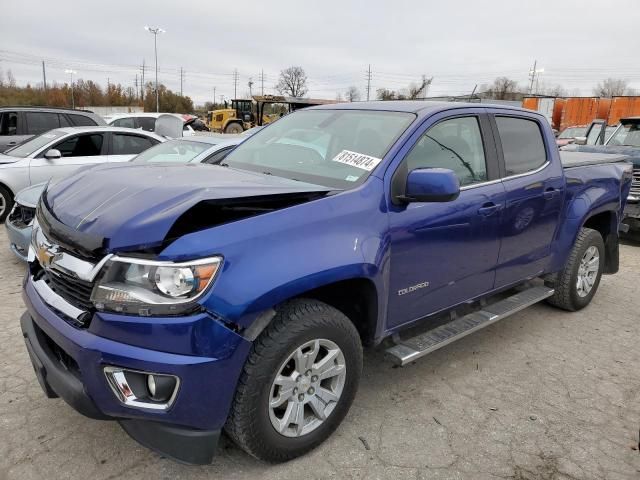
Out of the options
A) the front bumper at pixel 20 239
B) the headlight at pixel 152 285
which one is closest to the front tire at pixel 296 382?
the headlight at pixel 152 285

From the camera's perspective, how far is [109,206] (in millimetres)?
2275

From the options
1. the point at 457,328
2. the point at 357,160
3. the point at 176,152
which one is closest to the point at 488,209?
the point at 457,328

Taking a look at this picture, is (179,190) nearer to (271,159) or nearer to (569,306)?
(271,159)

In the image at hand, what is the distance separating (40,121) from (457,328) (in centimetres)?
1077

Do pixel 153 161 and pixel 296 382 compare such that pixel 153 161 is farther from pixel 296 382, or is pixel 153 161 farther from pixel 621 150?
pixel 621 150

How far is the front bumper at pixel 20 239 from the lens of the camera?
495 centimetres

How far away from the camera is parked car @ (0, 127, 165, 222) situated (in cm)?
759

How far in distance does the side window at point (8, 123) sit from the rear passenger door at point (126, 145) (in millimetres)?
4196

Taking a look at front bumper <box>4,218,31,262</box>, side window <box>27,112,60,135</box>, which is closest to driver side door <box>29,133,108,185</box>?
front bumper <box>4,218,31,262</box>

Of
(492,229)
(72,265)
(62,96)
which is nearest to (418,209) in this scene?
(492,229)

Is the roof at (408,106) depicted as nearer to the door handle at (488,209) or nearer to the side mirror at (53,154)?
the door handle at (488,209)

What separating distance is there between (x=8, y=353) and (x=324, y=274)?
8.80 ft

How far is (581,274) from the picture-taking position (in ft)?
15.6

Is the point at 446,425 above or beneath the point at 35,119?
beneath
